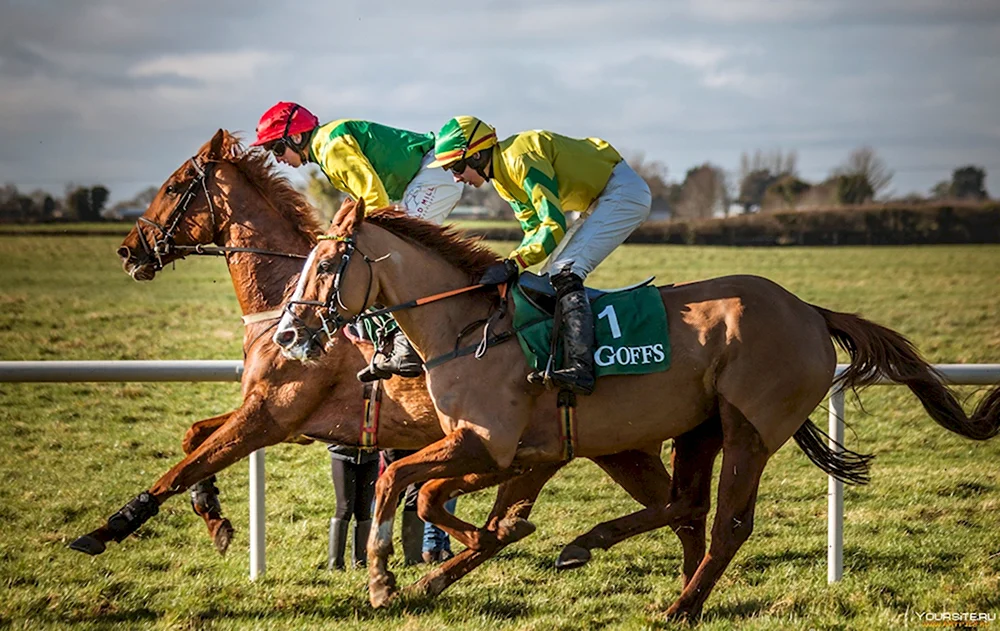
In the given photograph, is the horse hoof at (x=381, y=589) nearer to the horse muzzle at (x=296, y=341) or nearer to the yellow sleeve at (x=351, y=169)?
the horse muzzle at (x=296, y=341)

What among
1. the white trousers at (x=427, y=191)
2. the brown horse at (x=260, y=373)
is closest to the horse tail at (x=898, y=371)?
the brown horse at (x=260, y=373)

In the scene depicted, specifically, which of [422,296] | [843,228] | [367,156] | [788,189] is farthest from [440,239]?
[788,189]

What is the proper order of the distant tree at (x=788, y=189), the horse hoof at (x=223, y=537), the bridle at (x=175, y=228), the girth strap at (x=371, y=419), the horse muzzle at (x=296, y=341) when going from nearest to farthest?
1. the horse muzzle at (x=296, y=341)
2. the girth strap at (x=371, y=419)
3. the horse hoof at (x=223, y=537)
4. the bridle at (x=175, y=228)
5. the distant tree at (x=788, y=189)

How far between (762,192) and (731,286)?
40.5 meters

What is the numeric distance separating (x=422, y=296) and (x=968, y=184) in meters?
39.2

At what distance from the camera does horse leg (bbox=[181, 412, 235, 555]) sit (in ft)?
18.2

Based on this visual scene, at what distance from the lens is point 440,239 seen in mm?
5074

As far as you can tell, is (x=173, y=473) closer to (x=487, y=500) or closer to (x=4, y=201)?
(x=487, y=500)

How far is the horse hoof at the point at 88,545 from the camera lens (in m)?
4.97

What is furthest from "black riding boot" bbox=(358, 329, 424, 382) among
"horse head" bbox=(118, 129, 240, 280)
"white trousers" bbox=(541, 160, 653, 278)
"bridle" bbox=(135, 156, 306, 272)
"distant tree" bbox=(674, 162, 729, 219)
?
"distant tree" bbox=(674, 162, 729, 219)

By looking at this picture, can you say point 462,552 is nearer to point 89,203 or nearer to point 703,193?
point 89,203

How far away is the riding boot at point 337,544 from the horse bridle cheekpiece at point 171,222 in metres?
1.70

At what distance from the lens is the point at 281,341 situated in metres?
4.53

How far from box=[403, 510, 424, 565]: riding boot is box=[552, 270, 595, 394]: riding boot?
1.76 metres
